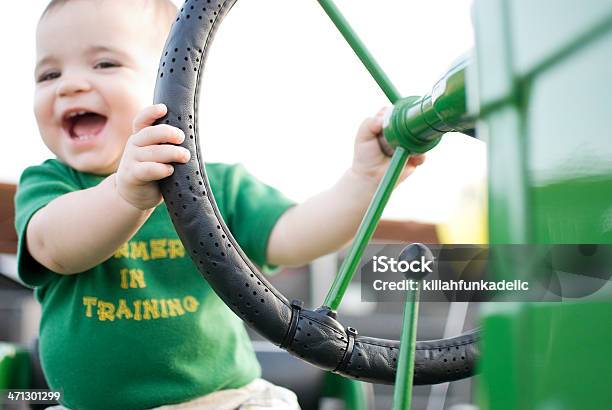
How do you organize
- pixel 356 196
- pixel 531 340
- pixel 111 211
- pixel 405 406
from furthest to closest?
pixel 356 196 < pixel 111 211 < pixel 405 406 < pixel 531 340

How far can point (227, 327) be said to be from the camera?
3.84 feet

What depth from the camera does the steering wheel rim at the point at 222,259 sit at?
703 mm

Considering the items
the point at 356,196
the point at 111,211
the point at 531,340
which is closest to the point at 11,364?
the point at 111,211

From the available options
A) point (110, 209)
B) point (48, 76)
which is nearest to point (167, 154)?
point (110, 209)

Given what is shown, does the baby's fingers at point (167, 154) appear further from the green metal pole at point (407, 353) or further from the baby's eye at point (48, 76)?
the baby's eye at point (48, 76)

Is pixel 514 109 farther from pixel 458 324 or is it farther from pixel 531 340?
pixel 458 324

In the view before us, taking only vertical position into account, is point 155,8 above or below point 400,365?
above

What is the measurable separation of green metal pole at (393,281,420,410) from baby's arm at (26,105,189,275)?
0.79 feet

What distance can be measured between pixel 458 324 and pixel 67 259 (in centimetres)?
61

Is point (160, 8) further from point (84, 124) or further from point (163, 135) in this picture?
point (163, 135)

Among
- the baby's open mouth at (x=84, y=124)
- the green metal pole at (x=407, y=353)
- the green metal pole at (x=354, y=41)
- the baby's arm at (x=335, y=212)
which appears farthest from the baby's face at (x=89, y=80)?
the green metal pole at (x=407, y=353)

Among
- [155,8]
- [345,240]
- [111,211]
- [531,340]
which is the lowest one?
[531,340]

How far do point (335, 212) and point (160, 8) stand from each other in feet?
1.42

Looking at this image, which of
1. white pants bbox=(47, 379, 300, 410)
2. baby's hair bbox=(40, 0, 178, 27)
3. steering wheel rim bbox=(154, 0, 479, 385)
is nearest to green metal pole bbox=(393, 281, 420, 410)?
steering wheel rim bbox=(154, 0, 479, 385)
